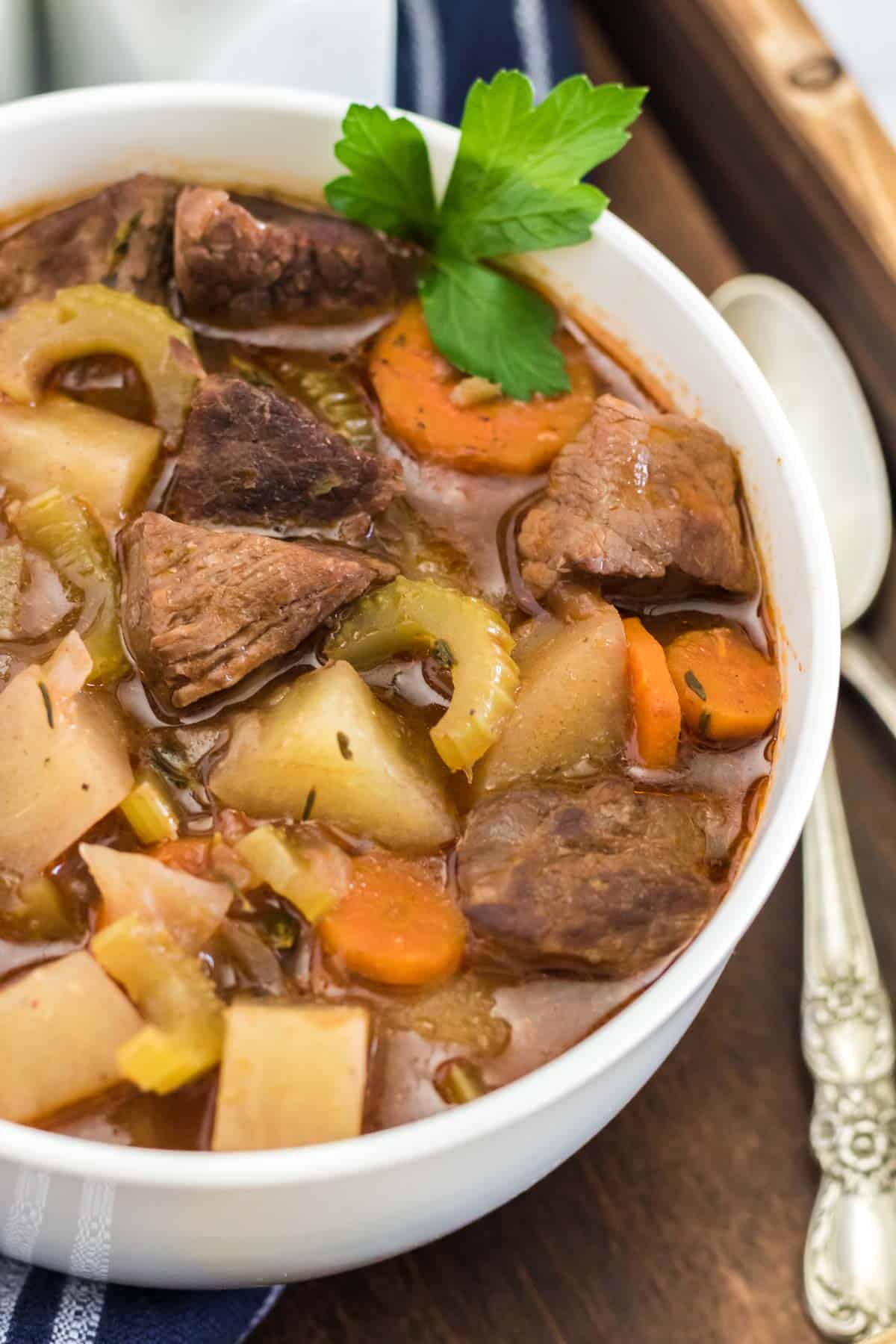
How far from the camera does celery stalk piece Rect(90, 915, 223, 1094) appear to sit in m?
1.67

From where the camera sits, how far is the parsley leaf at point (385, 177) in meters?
2.24

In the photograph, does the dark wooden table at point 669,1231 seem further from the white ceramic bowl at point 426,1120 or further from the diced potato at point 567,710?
the diced potato at point 567,710

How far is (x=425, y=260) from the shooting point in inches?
95.2

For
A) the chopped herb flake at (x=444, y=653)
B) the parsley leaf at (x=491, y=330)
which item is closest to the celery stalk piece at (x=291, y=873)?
the chopped herb flake at (x=444, y=653)

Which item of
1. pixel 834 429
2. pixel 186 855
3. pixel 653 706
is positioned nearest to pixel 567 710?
pixel 653 706

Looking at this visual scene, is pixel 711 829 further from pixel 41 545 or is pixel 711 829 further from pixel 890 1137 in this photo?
pixel 41 545

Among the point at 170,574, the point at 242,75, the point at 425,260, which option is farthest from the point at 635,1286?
the point at 242,75

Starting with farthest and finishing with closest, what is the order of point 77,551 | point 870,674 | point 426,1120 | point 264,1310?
point 870,674, point 77,551, point 264,1310, point 426,1120

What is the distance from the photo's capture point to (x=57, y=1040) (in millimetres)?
1687

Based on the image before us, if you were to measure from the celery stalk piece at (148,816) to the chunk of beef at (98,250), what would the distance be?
864mm

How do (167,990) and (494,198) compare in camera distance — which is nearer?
(167,990)

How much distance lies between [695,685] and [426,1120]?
737mm

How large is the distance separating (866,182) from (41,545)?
1.57 metres

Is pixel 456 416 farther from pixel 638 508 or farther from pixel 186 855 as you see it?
pixel 186 855
